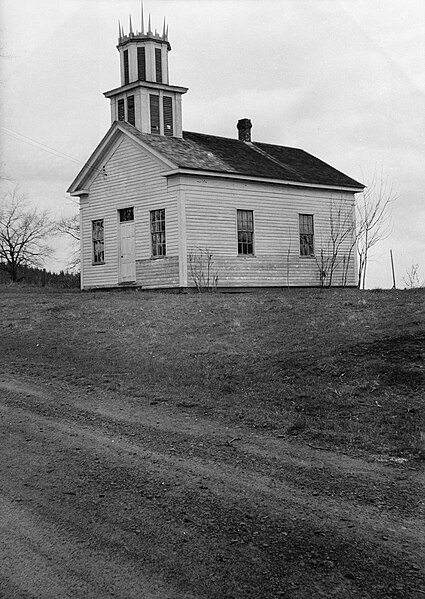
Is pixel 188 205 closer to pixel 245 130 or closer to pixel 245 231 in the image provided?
pixel 245 231

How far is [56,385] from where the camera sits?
947 centimetres


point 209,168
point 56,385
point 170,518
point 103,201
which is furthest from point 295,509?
point 103,201

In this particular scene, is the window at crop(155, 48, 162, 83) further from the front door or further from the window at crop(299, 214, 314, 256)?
the window at crop(299, 214, 314, 256)

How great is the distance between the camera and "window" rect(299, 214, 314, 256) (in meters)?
27.9

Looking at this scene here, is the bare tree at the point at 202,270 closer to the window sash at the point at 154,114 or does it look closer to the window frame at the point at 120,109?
the window sash at the point at 154,114

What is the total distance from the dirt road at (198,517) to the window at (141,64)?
23443 millimetres

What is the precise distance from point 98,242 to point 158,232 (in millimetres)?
3514

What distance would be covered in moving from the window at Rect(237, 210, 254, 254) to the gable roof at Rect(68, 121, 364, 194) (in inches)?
56.2

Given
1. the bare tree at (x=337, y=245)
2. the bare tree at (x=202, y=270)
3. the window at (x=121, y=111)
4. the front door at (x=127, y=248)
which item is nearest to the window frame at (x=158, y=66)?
the window at (x=121, y=111)

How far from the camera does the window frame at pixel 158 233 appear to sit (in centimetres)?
2467

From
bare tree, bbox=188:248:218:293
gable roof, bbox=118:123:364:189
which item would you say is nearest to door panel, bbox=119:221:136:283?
bare tree, bbox=188:248:218:293

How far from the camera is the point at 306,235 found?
27984mm

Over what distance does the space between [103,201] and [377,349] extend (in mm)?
18725

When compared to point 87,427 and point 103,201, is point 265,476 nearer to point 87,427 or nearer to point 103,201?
point 87,427
